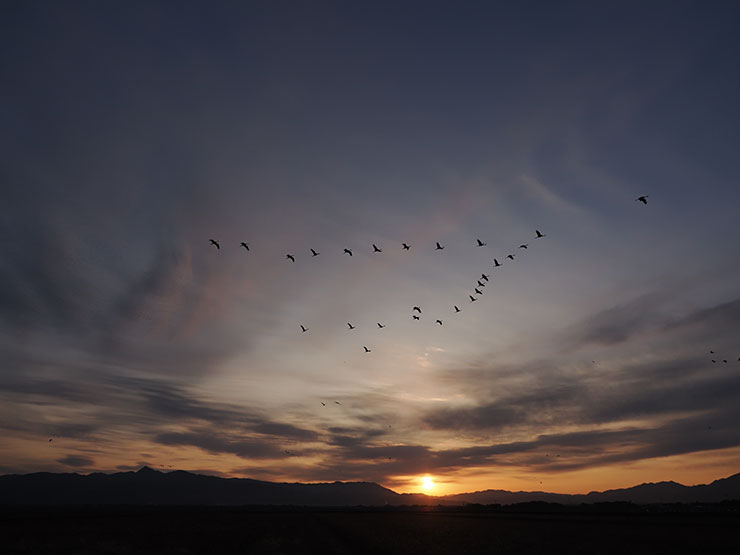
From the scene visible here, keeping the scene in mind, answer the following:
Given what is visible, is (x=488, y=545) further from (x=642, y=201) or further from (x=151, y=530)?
(x=151, y=530)

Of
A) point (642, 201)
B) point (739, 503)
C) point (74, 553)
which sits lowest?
point (74, 553)

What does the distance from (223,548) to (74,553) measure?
1420 centimetres

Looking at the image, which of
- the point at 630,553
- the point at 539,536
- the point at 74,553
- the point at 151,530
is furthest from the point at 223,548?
the point at 630,553

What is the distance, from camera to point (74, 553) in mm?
43531

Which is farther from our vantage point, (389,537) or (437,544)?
(389,537)

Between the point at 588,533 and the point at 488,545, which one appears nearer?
the point at 488,545

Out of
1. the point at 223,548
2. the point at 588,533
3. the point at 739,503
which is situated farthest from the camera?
the point at 739,503

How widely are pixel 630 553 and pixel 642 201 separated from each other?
Result: 30142 mm

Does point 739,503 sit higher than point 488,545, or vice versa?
point 739,503

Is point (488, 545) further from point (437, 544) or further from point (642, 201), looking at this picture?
point (642, 201)

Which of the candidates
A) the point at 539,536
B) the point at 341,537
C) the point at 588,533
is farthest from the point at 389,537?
the point at 588,533

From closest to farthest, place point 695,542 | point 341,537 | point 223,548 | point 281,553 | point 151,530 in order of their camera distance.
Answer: point 695,542
point 281,553
point 223,548
point 341,537
point 151,530

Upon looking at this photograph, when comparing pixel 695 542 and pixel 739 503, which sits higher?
pixel 739 503

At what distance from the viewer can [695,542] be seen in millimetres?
41750
